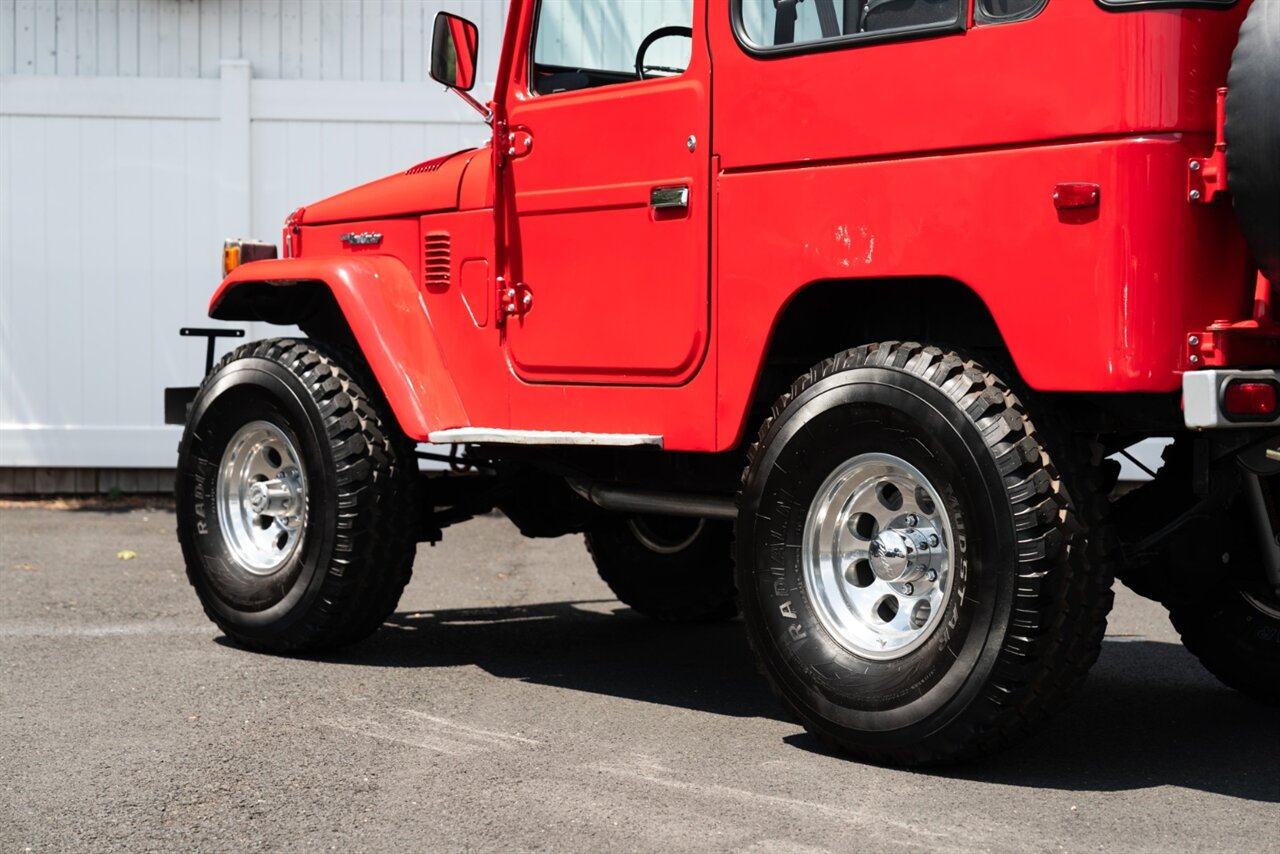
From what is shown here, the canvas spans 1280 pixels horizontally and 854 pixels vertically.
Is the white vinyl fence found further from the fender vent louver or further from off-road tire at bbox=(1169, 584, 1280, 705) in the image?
off-road tire at bbox=(1169, 584, 1280, 705)

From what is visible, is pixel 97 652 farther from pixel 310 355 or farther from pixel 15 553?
pixel 15 553

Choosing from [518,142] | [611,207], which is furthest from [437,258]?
[611,207]

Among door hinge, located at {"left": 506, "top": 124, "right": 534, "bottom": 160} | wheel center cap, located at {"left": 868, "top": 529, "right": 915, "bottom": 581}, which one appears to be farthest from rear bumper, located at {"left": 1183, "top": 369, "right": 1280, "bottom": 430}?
door hinge, located at {"left": 506, "top": 124, "right": 534, "bottom": 160}

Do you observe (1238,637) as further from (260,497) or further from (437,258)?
(260,497)

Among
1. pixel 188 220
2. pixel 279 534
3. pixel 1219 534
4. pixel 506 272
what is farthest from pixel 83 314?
pixel 1219 534

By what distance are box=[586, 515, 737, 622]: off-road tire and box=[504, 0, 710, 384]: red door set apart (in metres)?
1.35

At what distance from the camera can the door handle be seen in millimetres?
5078

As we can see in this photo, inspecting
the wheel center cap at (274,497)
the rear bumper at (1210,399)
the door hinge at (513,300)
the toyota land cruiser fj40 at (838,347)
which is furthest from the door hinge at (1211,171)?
the wheel center cap at (274,497)

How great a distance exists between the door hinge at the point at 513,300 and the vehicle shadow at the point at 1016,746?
1221 mm

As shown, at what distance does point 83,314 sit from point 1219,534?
7903 millimetres

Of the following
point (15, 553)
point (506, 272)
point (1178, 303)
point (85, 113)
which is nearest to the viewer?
point (1178, 303)

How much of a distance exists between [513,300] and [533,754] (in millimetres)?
1639

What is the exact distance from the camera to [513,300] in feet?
18.6

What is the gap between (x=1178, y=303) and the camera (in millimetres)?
4086
